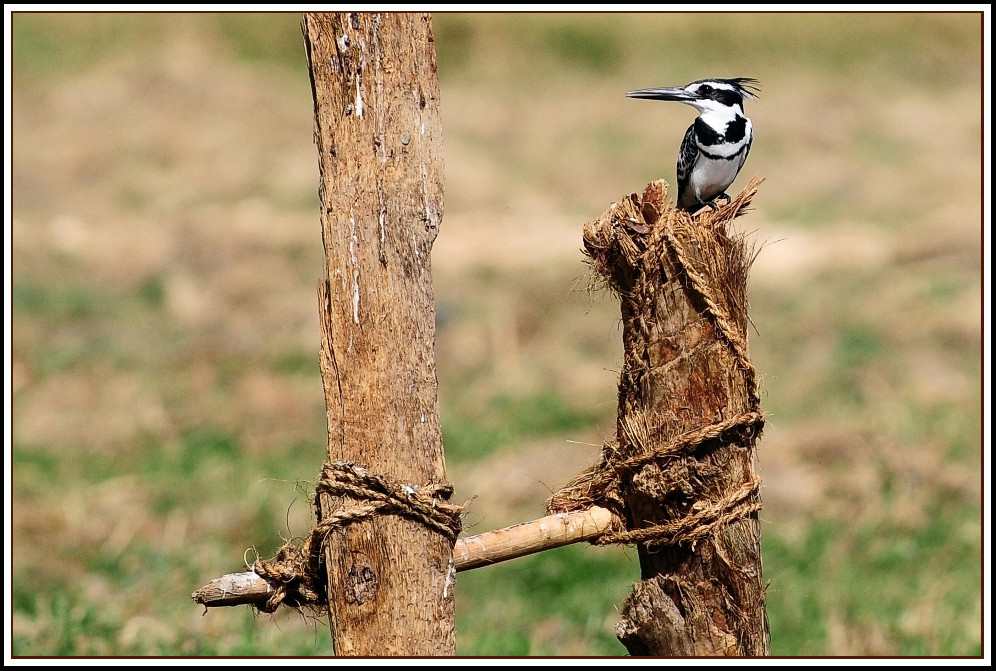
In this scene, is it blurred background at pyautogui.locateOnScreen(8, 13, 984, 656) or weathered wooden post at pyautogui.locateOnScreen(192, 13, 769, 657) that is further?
blurred background at pyautogui.locateOnScreen(8, 13, 984, 656)

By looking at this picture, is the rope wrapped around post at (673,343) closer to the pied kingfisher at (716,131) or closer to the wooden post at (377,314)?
the wooden post at (377,314)

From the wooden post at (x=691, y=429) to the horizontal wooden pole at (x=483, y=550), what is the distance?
20 cm

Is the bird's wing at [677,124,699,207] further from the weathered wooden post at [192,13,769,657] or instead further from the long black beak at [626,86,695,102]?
the weathered wooden post at [192,13,769,657]

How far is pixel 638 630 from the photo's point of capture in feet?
9.24

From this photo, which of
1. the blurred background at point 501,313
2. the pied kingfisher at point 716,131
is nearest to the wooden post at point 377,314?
the blurred background at point 501,313

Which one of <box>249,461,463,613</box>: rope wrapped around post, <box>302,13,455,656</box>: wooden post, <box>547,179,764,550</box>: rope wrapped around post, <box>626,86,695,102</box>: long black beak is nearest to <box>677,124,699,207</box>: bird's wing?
<box>626,86,695,102</box>: long black beak

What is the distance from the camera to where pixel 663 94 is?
388 cm

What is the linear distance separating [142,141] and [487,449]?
24.8 feet

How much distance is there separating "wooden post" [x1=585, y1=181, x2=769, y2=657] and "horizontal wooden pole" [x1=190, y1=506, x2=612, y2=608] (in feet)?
0.66

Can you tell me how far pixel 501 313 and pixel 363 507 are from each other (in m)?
7.45

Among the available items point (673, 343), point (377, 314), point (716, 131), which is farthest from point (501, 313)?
point (377, 314)

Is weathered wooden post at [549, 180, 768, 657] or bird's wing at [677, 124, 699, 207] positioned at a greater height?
bird's wing at [677, 124, 699, 207]

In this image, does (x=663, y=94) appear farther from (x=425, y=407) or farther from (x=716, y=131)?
(x=425, y=407)

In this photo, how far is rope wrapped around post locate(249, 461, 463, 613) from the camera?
2488 millimetres
